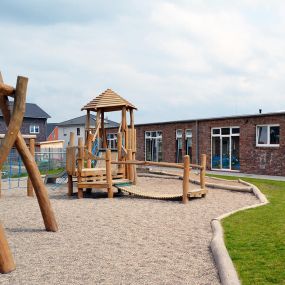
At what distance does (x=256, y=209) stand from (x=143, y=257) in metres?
4.68

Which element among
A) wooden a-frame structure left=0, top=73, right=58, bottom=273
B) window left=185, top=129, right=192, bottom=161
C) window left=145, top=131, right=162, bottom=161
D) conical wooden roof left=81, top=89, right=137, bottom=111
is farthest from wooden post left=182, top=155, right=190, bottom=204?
window left=145, top=131, right=162, bottom=161

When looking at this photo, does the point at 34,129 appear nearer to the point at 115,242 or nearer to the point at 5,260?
the point at 115,242

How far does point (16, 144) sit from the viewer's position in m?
6.63

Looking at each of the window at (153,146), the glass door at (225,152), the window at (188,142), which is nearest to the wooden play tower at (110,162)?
the glass door at (225,152)

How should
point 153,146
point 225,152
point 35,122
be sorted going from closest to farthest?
point 225,152 < point 153,146 < point 35,122

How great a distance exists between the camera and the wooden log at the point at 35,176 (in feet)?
22.2

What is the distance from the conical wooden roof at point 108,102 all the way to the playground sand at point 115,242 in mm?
5281

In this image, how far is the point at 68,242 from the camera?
643 centimetres

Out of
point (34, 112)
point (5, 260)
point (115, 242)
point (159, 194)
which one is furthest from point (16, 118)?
point (34, 112)

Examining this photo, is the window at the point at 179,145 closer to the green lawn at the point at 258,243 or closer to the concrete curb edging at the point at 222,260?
the green lawn at the point at 258,243

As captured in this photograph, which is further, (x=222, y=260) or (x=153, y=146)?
(x=153, y=146)

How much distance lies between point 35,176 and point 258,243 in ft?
13.2

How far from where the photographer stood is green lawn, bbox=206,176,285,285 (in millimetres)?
4570

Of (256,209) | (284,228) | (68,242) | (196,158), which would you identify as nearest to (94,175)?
(256,209)
